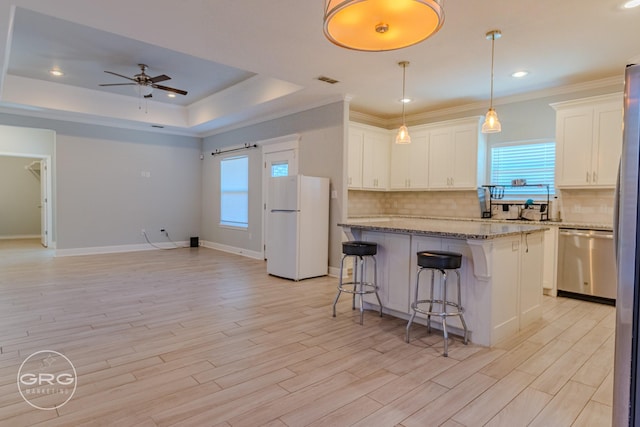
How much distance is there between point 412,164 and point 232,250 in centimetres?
421

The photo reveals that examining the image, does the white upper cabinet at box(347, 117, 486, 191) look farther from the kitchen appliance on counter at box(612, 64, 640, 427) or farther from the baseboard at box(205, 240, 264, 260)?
the kitchen appliance on counter at box(612, 64, 640, 427)

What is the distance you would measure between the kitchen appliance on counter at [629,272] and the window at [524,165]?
4.40 metres

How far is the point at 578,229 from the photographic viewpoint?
14.2 feet

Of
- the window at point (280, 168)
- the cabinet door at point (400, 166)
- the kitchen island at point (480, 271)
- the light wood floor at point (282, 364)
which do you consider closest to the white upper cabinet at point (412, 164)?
the cabinet door at point (400, 166)

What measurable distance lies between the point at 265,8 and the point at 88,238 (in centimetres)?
652

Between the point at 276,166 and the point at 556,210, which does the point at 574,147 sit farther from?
the point at 276,166

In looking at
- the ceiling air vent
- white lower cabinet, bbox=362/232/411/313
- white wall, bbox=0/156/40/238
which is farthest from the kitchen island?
white wall, bbox=0/156/40/238

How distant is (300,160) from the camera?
6113 millimetres

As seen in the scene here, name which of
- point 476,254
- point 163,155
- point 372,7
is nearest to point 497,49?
point 476,254

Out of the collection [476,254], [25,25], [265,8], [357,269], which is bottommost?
[357,269]

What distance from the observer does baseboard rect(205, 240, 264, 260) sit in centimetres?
716

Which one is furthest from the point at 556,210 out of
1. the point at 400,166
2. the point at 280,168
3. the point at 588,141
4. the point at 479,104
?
the point at 280,168

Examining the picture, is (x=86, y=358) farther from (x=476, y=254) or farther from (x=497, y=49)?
(x=497, y=49)

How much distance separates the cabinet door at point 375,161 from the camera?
636 centimetres
